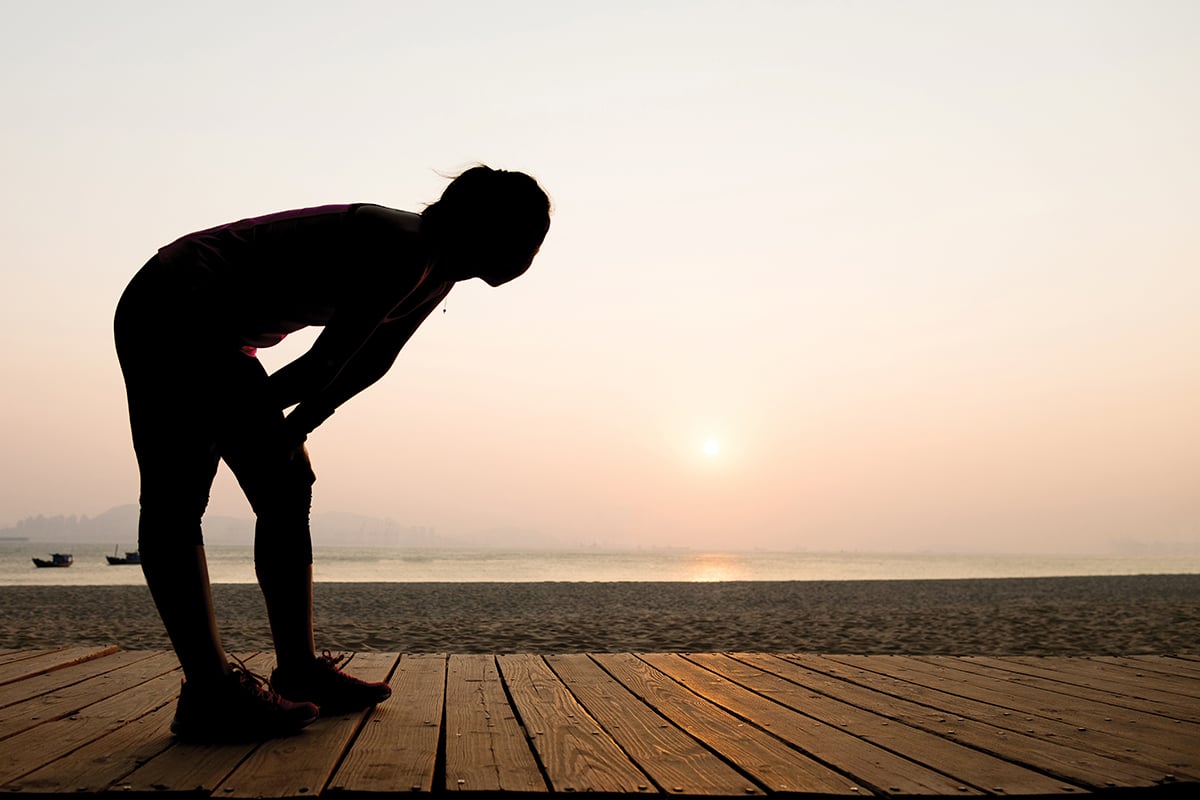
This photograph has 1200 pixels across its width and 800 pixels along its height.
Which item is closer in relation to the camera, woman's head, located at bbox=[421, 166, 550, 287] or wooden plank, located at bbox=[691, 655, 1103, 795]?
wooden plank, located at bbox=[691, 655, 1103, 795]

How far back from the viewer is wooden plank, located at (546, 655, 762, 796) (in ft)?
6.88

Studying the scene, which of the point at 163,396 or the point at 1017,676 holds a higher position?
the point at 163,396

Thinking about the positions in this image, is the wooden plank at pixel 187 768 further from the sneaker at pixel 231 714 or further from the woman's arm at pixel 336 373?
the woman's arm at pixel 336 373

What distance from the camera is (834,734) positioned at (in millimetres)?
2770

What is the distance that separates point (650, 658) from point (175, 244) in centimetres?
317

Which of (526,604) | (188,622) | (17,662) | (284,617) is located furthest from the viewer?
(526,604)

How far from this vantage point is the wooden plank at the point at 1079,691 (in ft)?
10.8

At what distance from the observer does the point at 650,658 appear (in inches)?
189

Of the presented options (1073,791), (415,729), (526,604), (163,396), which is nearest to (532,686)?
(415,729)

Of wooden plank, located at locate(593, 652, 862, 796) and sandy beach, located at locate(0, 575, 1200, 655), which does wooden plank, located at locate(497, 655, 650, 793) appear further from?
sandy beach, located at locate(0, 575, 1200, 655)

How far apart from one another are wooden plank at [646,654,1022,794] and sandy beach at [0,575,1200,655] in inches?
239

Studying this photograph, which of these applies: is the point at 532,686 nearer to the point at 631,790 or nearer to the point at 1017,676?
the point at 631,790

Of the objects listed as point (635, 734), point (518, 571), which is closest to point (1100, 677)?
point (635, 734)

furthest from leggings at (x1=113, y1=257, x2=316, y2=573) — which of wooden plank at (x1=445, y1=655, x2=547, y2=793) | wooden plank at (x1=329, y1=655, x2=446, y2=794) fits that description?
wooden plank at (x1=445, y1=655, x2=547, y2=793)
